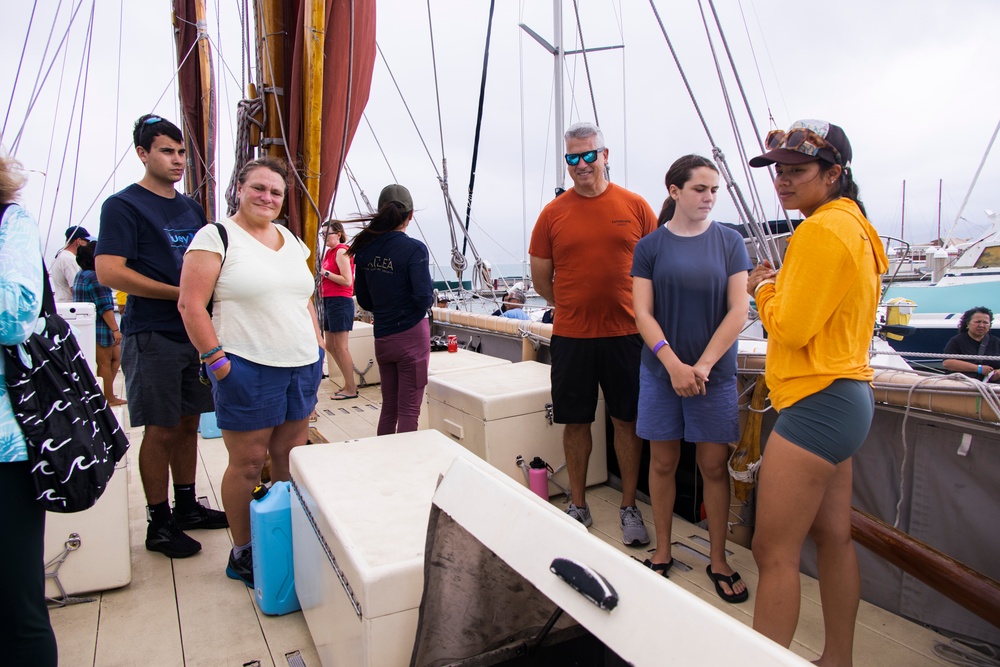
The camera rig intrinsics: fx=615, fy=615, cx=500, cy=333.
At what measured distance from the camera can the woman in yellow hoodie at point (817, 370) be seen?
1.33 metres

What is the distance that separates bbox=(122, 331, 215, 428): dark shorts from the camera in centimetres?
221

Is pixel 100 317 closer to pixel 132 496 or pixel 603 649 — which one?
pixel 132 496

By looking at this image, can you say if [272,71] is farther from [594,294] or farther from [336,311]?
[336,311]

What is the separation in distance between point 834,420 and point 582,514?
1428mm

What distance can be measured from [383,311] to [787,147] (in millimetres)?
1872

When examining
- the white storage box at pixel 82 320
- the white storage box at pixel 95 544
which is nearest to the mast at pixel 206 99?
the white storage box at pixel 82 320

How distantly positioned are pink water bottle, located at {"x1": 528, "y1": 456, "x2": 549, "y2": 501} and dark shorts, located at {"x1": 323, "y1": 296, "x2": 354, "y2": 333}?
106 inches

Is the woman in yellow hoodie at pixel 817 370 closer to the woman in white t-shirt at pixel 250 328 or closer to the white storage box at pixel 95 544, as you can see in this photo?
the woman in white t-shirt at pixel 250 328

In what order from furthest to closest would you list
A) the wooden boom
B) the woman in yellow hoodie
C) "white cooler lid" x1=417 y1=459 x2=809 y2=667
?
the wooden boom
the woman in yellow hoodie
"white cooler lid" x1=417 y1=459 x2=809 y2=667

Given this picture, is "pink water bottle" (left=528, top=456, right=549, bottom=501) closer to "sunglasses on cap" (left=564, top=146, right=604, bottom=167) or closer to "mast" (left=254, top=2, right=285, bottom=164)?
"sunglasses on cap" (left=564, top=146, right=604, bottom=167)

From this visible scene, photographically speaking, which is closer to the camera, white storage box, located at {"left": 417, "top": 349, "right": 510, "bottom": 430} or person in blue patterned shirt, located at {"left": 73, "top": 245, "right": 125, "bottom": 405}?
white storage box, located at {"left": 417, "top": 349, "right": 510, "bottom": 430}

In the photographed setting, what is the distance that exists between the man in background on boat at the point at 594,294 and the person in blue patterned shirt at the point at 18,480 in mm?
1748

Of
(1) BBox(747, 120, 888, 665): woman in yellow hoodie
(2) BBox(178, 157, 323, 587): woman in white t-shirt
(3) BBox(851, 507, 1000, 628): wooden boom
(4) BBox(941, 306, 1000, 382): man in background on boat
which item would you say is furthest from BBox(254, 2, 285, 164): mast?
(4) BBox(941, 306, 1000, 382): man in background on boat

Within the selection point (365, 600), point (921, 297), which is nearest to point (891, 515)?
point (365, 600)
